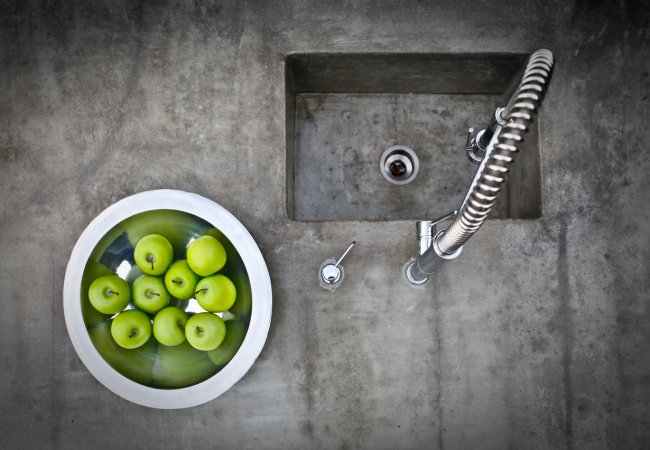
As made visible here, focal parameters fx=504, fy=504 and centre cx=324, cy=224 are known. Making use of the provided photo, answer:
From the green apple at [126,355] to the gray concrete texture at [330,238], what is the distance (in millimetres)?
210

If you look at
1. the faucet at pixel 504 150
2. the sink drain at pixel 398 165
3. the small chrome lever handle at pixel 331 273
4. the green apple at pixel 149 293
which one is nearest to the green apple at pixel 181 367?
the green apple at pixel 149 293

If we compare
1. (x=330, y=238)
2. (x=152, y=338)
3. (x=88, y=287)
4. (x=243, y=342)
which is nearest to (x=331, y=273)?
(x=330, y=238)

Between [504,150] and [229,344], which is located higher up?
[504,150]

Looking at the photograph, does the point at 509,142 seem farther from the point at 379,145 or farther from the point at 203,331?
the point at 379,145

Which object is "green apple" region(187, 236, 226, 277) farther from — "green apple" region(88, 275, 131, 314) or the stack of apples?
"green apple" region(88, 275, 131, 314)

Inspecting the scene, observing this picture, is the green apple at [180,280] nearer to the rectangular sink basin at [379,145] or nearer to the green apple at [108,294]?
the green apple at [108,294]

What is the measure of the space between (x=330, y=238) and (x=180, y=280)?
1.59 ft

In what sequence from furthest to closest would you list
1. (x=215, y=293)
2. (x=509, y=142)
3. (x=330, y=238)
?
(x=330, y=238) → (x=215, y=293) → (x=509, y=142)

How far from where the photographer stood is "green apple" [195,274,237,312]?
1329 mm

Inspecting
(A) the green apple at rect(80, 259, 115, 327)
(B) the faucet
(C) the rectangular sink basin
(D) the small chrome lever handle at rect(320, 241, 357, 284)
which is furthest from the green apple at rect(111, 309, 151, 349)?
(B) the faucet

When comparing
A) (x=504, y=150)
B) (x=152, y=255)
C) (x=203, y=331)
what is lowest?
(x=203, y=331)

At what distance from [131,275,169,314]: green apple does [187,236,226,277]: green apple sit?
10 cm

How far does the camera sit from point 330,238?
5.22ft

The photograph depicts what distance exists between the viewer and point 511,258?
160 cm
